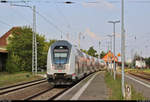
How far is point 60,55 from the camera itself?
Result: 63.3ft

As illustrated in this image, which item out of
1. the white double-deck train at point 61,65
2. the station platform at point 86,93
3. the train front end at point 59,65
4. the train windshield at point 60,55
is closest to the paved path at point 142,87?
the station platform at point 86,93

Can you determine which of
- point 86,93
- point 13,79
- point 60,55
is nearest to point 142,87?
point 86,93

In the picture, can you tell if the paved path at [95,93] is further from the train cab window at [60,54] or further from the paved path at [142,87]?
the train cab window at [60,54]

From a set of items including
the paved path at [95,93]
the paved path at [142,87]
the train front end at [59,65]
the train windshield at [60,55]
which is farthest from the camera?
the train windshield at [60,55]

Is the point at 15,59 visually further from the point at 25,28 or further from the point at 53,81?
the point at 53,81

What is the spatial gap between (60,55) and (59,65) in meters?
A: 0.83

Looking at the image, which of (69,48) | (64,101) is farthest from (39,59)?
(64,101)

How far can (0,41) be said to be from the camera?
270ft

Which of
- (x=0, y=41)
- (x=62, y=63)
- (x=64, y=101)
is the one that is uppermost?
(x=0, y=41)

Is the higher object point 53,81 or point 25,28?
point 25,28

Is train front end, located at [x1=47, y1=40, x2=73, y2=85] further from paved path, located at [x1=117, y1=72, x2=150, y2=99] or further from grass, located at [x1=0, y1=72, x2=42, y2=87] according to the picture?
grass, located at [x1=0, y1=72, x2=42, y2=87]

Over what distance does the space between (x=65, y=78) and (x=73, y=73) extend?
763 mm

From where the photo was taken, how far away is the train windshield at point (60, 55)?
19.1 meters

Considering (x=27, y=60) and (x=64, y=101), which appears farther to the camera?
(x=27, y=60)
